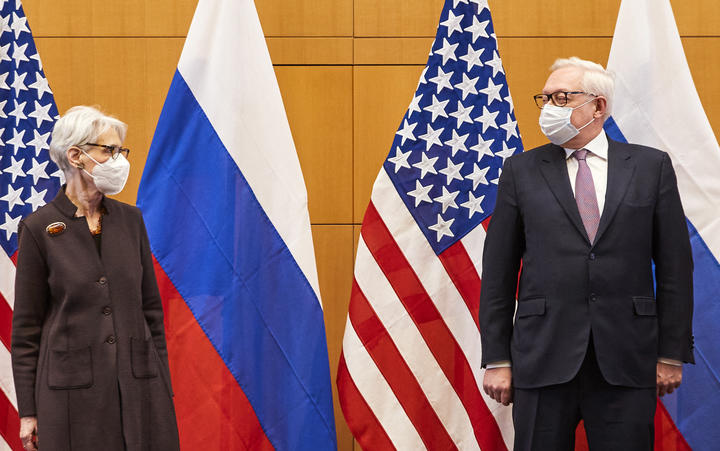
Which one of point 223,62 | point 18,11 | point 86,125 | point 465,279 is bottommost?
point 465,279

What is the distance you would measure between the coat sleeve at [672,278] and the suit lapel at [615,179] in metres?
0.10

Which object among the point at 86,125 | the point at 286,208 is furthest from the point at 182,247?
the point at 86,125

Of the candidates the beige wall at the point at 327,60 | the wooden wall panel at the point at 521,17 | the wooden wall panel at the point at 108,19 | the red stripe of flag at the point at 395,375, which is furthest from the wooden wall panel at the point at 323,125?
the red stripe of flag at the point at 395,375

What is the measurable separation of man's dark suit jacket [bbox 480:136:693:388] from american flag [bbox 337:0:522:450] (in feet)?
1.67

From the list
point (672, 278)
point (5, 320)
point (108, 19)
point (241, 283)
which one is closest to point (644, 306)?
point (672, 278)

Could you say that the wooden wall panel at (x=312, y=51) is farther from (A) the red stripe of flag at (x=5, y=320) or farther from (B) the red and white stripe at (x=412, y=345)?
(A) the red stripe of flag at (x=5, y=320)

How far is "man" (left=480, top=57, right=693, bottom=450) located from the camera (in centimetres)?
225

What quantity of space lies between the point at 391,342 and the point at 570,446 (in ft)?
2.56

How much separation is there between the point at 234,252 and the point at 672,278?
1.46 metres

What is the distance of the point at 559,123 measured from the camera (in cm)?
238

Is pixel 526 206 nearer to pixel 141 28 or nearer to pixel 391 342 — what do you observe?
pixel 391 342

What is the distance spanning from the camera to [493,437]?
284 cm

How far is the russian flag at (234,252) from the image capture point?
2797 mm

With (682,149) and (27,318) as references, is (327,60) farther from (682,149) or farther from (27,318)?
(27,318)
